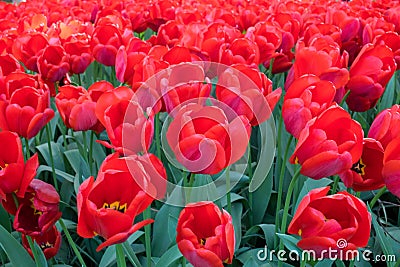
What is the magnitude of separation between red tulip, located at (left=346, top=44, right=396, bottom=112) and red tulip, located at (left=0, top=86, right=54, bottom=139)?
0.71 m

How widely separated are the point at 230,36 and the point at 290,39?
22cm

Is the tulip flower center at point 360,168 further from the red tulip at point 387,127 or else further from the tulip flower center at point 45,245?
the tulip flower center at point 45,245

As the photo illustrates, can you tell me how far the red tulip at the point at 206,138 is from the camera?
0.86 metres

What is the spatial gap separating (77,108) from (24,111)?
0.11m

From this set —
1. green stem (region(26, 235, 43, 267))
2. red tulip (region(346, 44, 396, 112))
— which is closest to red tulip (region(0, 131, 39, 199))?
green stem (region(26, 235, 43, 267))

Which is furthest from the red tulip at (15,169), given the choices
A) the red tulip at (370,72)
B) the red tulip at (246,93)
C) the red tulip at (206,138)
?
the red tulip at (370,72)

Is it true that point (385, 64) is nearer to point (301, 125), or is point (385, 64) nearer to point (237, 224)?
point (301, 125)

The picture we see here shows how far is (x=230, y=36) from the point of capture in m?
1.56

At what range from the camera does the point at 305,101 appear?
3.30ft

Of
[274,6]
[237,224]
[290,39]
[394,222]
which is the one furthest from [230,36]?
[274,6]

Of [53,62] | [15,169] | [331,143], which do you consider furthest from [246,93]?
[53,62]

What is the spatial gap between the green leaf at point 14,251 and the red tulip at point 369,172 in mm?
668

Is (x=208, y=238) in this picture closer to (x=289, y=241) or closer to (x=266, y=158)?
(x=289, y=241)

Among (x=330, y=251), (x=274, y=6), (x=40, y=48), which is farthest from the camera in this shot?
(x=274, y=6)
